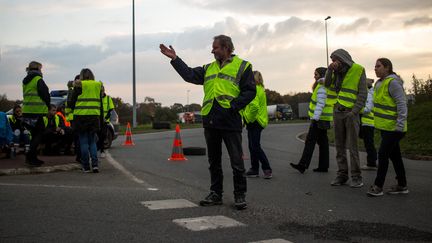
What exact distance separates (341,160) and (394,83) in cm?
163

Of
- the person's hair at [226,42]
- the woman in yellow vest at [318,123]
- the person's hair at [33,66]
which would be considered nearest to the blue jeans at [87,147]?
the person's hair at [33,66]

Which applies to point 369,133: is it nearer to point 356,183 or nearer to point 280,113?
point 356,183

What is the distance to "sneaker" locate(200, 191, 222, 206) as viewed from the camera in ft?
21.0

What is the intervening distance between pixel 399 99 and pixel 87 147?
5.61 metres

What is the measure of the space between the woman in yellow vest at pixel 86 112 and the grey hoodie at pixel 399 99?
5.29 metres

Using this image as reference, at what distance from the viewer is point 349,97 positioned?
8.05 metres

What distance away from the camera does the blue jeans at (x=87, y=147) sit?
975 centimetres

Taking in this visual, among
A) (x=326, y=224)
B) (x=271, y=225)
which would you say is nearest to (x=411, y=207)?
(x=326, y=224)

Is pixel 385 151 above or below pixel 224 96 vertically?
below

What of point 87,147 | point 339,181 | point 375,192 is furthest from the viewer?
point 87,147

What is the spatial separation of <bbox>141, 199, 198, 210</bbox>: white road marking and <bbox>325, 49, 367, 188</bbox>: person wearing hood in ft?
9.37

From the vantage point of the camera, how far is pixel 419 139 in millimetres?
16797

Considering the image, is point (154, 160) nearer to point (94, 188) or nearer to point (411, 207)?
point (94, 188)

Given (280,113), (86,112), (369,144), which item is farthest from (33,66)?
(280,113)
